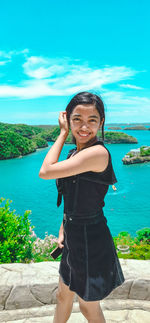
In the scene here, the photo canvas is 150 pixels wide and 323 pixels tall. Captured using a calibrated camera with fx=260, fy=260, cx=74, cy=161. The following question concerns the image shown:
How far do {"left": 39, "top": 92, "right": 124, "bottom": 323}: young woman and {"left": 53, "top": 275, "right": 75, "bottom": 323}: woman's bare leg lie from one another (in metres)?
0.10

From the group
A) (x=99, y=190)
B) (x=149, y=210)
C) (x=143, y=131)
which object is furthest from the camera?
(x=143, y=131)

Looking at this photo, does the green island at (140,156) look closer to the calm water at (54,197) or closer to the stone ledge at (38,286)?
the calm water at (54,197)

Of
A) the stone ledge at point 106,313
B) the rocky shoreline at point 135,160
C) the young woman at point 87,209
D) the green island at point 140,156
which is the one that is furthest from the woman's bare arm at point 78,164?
the green island at point 140,156

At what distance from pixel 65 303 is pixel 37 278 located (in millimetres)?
837

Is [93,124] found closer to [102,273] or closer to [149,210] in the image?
[102,273]

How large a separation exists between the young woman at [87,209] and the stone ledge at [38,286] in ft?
3.18

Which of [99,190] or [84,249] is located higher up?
[99,190]

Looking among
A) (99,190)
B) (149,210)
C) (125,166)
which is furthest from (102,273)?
(125,166)

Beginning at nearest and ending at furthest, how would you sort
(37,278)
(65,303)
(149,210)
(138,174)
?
(65,303) → (37,278) → (149,210) → (138,174)

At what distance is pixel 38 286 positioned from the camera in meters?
2.73

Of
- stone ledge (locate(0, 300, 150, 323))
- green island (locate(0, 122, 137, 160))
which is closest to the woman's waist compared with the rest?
stone ledge (locate(0, 300, 150, 323))

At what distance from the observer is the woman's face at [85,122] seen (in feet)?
5.87

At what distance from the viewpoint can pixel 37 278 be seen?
9.20 ft

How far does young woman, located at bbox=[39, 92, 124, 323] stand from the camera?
5.78 feet
